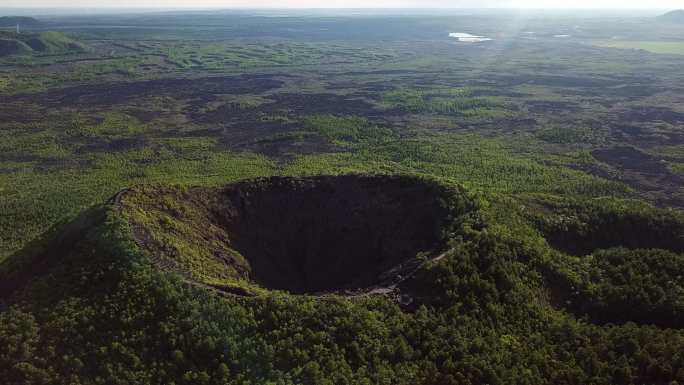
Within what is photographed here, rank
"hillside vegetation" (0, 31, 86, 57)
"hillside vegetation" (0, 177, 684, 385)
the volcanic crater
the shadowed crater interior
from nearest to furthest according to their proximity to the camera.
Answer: "hillside vegetation" (0, 177, 684, 385), the volcanic crater, the shadowed crater interior, "hillside vegetation" (0, 31, 86, 57)

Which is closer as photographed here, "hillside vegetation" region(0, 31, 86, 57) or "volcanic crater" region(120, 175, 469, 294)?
"volcanic crater" region(120, 175, 469, 294)

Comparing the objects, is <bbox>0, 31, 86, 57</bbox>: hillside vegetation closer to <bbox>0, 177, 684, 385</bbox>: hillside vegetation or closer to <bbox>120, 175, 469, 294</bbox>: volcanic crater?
<bbox>120, 175, 469, 294</bbox>: volcanic crater

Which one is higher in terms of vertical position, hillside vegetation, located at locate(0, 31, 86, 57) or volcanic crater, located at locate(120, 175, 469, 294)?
hillside vegetation, located at locate(0, 31, 86, 57)

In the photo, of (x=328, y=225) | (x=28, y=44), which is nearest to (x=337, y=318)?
(x=328, y=225)

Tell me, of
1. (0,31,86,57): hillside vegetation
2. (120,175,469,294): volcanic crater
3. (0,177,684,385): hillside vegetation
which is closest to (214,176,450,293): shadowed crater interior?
(120,175,469,294): volcanic crater

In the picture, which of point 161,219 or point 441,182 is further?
point 441,182

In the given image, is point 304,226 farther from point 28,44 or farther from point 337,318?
point 28,44

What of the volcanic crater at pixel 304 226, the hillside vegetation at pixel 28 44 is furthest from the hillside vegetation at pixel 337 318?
the hillside vegetation at pixel 28 44

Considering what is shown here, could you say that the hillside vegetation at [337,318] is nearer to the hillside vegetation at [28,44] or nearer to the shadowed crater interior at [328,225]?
the shadowed crater interior at [328,225]

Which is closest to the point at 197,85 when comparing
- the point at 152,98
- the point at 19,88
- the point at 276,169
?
the point at 152,98

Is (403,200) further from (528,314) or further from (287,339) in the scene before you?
(287,339)

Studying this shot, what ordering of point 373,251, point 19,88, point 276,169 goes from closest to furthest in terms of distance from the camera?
point 373,251
point 276,169
point 19,88
